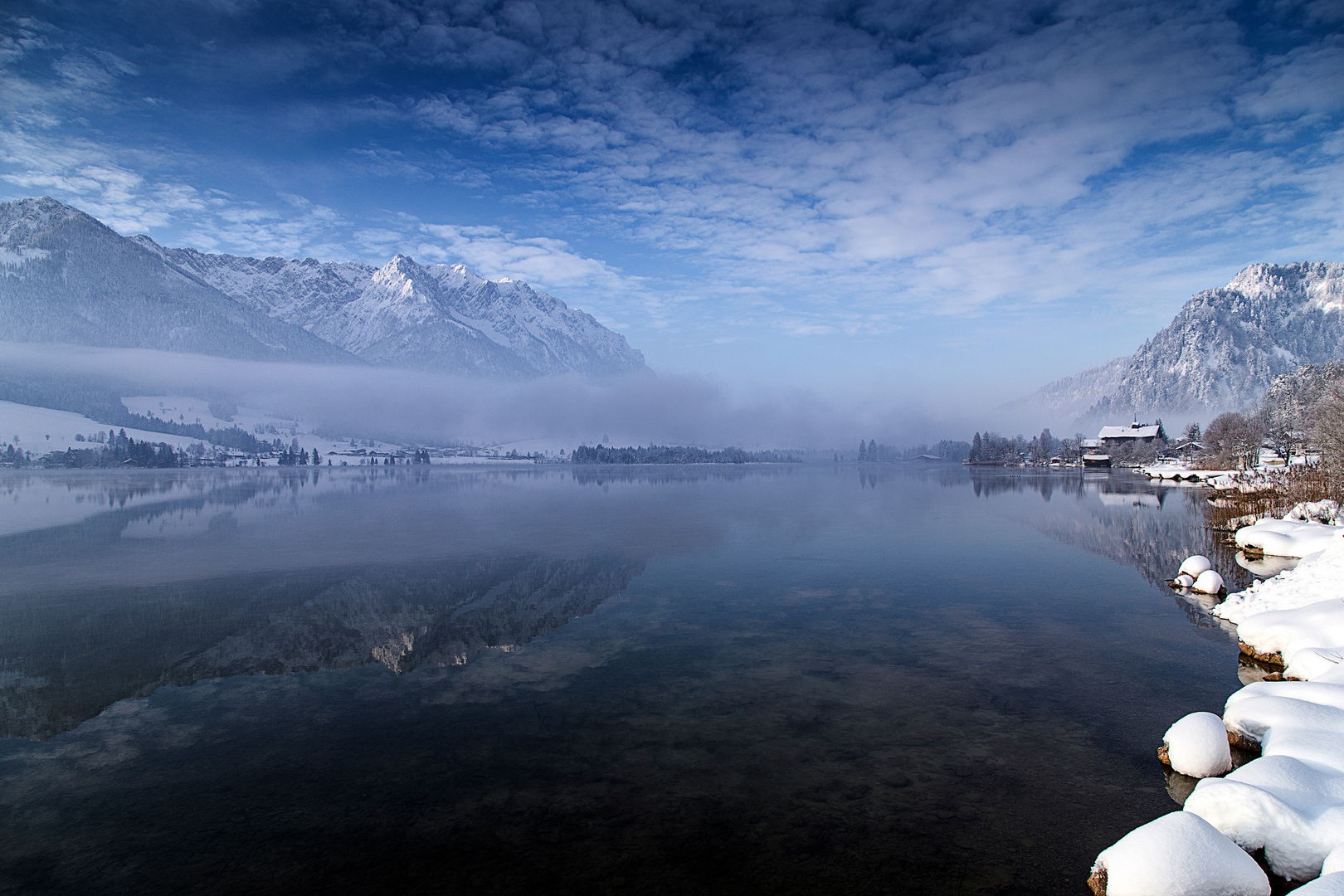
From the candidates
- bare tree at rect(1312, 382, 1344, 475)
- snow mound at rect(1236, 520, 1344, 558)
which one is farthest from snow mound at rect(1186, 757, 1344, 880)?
bare tree at rect(1312, 382, 1344, 475)

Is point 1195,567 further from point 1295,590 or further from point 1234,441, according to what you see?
point 1234,441

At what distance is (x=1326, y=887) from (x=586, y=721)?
36.1 feet

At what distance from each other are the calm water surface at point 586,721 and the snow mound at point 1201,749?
492 mm

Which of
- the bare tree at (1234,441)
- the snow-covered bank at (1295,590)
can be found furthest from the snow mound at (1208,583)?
the bare tree at (1234,441)

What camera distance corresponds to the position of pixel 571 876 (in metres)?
8.41

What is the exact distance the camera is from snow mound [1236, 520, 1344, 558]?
3162 centimetres

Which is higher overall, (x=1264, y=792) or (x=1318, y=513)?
(x=1318, y=513)

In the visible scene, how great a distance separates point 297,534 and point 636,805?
132 feet

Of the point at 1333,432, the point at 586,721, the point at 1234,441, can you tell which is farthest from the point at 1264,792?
the point at 1234,441

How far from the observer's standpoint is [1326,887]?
652cm

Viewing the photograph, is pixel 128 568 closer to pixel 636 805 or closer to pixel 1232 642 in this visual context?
pixel 636 805

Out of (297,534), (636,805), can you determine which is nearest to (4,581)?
(297,534)

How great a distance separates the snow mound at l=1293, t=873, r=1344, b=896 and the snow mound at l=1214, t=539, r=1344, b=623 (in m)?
16.9

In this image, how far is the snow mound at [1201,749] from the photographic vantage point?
35.1 ft
